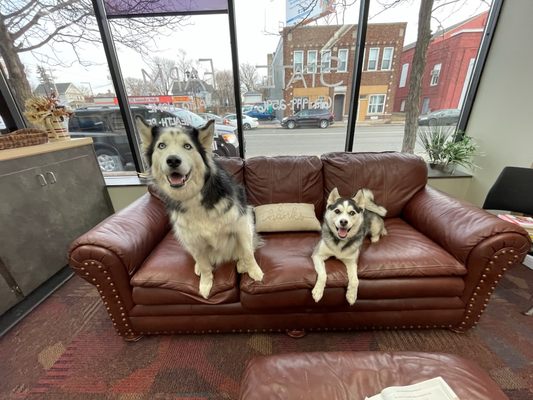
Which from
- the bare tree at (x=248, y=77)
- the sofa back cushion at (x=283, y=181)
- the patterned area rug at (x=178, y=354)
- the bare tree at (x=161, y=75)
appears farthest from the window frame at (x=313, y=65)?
the patterned area rug at (x=178, y=354)

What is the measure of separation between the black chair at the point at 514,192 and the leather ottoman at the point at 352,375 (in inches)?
73.8

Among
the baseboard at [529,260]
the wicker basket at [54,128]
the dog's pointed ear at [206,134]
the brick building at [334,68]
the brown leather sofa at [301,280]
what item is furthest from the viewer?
the brick building at [334,68]

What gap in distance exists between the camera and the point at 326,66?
9.55 ft

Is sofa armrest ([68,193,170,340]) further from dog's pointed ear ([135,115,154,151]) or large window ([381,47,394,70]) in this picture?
large window ([381,47,394,70])

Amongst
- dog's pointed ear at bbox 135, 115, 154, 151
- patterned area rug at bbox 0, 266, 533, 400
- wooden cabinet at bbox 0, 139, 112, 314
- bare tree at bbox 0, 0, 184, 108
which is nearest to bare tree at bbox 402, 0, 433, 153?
patterned area rug at bbox 0, 266, 533, 400

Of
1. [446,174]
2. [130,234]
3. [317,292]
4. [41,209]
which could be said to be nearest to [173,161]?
[130,234]

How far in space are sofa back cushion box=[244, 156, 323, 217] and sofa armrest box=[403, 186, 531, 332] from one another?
1.09 m

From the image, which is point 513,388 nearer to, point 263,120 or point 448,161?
point 448,161

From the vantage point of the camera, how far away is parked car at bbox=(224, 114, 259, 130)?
315 cm

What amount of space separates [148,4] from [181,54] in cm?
57

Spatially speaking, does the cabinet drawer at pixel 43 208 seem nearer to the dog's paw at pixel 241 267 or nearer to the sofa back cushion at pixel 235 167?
the sofa back cushion at pixel 235 167

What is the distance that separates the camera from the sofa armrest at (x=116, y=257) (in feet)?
4.85

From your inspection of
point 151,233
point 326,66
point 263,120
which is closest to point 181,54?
point 263,120

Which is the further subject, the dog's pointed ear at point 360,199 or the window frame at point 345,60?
the window frame at point 345,60
